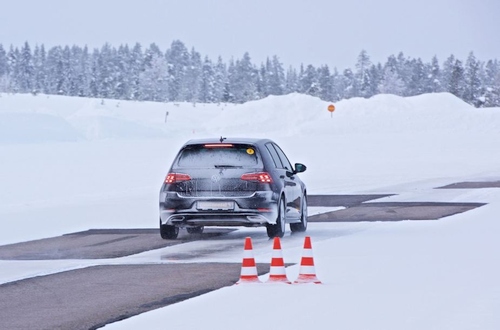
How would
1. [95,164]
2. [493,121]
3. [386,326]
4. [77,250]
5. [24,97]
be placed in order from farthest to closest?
1. [24,97]
2. [493,121]
3. [95,164]
4. [77,250]
5. [386,326]

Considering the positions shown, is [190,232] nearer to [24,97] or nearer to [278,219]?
[278,219]

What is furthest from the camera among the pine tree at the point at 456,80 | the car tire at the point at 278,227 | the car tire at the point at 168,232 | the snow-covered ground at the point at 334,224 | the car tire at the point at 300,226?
the pine tree at the point at 456,80

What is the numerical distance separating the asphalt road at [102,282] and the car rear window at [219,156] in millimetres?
1226

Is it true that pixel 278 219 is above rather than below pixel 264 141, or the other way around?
below

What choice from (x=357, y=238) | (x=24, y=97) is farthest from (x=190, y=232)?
(x=24, y=97)

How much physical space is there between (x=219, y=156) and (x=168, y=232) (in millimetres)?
1581

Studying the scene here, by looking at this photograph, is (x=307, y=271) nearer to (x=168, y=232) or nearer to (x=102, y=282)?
(x=102, y=282)

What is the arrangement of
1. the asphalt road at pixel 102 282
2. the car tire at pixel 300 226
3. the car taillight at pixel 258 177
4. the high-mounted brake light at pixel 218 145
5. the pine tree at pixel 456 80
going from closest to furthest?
the asphalt road at pixel 102 282
the car taillight at pixel 258 177
the high-mounted brake light at pixel 218 145
the car tire at pixel 300 226
the pine tree at pixel 456 80

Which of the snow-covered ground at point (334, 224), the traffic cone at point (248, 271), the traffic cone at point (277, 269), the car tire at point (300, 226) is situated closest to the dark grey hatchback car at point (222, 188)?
the snow-covered ground at point (334, 224)

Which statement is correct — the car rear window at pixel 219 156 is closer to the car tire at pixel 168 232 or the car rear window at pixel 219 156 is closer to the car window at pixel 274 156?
the car window at pixel 274 156

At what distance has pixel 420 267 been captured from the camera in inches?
555

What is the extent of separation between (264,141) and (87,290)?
7.19 metres

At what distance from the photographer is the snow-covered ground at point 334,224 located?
1048 cm

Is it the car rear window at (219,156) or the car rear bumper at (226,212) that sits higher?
the car rear window at (219,156)
